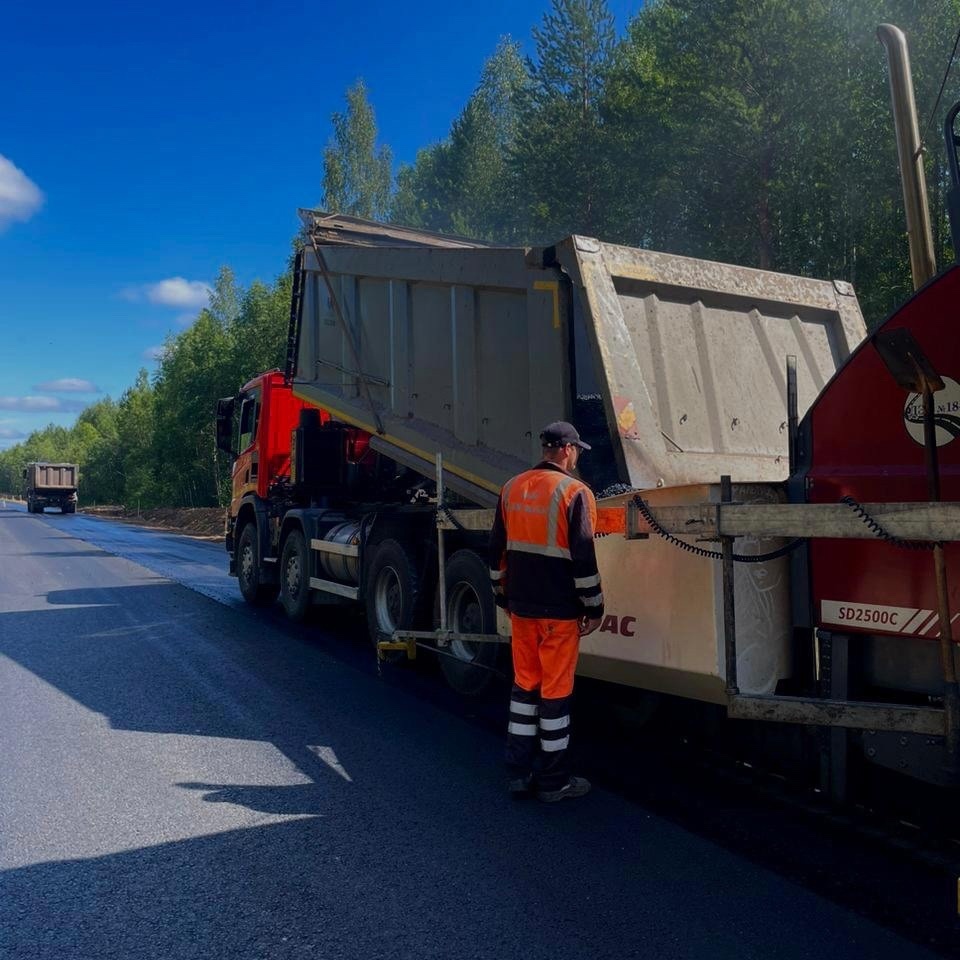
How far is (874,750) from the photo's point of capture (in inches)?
132

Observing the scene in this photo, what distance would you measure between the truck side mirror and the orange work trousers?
7.20 m

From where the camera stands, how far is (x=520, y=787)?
4.05 metres

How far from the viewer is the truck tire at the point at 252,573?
998 centimetres

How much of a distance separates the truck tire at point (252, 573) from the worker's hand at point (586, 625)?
635 centimetres

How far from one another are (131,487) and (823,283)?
2399 inches

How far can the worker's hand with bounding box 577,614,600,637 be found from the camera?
13.5 ft

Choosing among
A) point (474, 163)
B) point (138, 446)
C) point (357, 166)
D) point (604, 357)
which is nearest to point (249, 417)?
point (604, 357)

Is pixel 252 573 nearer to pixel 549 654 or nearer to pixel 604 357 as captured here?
pixel 604 357

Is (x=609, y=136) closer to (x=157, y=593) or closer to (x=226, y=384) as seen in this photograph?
(x=157, y=593)

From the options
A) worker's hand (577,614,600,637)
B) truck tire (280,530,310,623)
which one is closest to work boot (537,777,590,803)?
worker's hand (577,614,600,637)

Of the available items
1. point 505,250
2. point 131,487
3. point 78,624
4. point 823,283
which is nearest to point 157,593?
point 78,624

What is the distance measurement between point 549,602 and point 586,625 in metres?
0.25

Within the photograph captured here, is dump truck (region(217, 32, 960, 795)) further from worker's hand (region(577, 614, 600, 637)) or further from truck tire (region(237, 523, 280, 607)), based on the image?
truck tire (region(237, 523, 280, 607))

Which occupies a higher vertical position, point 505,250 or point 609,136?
point 609,136
